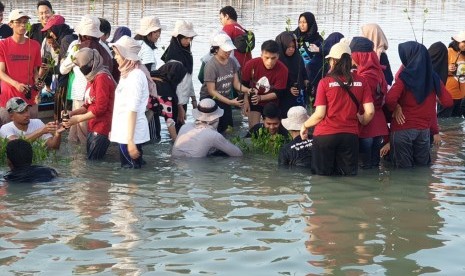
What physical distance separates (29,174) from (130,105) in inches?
47.8

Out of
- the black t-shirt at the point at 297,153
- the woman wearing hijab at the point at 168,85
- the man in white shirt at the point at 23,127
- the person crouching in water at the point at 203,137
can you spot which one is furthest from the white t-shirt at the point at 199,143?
the man in white shirt at the point at 23,127

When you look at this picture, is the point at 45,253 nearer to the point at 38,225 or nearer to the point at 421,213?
the point at 38,225

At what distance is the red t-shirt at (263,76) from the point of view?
11.6 meters

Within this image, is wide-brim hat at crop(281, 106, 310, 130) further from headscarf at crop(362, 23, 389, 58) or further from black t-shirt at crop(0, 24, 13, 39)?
black t-shirt at crop(0, 24, 13, 39)

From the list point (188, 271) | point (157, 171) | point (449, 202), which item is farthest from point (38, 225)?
point (449, 202)

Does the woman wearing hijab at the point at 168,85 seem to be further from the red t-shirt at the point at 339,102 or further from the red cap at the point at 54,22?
the red t-shirt at the point at 339,102

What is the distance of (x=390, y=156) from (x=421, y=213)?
76.0 inches

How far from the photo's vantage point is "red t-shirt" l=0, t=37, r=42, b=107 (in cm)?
1102

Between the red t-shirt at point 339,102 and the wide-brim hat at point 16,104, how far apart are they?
3.31m

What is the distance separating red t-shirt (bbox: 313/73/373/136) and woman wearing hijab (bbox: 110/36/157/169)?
1.79m

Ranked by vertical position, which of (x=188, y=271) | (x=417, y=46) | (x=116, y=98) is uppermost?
(x=417, y=46)

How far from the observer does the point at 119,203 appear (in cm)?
876

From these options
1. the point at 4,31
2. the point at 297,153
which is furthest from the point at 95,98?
the point at 4,31

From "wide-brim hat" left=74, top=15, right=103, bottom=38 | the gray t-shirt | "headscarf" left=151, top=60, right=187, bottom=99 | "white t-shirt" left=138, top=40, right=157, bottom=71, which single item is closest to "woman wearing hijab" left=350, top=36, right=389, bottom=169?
the gray t-shirt
